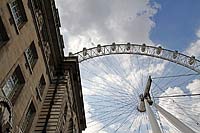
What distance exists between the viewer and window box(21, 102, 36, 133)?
23.1m

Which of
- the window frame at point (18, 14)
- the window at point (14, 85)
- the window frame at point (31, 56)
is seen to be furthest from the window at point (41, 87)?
the window frame at point (18, 14)

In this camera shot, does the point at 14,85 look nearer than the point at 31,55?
Yes

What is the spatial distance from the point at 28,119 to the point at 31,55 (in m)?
5.06

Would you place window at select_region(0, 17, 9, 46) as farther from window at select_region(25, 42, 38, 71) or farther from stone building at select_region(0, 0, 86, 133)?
window at select_region(25, 42, 38, 71)

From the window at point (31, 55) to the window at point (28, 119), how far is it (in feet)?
10.6

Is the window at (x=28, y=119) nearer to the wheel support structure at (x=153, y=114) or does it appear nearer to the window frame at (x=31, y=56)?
the window frame at (x=31, y=56)

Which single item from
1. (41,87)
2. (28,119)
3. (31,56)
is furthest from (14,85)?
(41,87)

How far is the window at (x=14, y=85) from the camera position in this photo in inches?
796

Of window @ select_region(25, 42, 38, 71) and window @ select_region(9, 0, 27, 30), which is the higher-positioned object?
window @ select_region(9, 0, 27, 30)

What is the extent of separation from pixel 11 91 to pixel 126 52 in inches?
1184

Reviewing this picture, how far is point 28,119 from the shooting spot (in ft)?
79.9

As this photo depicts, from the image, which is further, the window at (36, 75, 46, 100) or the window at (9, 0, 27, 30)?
the window at (36, 75, 46, 100)

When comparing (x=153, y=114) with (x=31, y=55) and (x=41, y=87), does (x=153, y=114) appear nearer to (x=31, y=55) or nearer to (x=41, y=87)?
(x=41, y=87)

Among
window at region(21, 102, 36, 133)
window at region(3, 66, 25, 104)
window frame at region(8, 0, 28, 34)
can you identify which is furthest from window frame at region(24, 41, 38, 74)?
window at region(21, 102, 36, 133)
